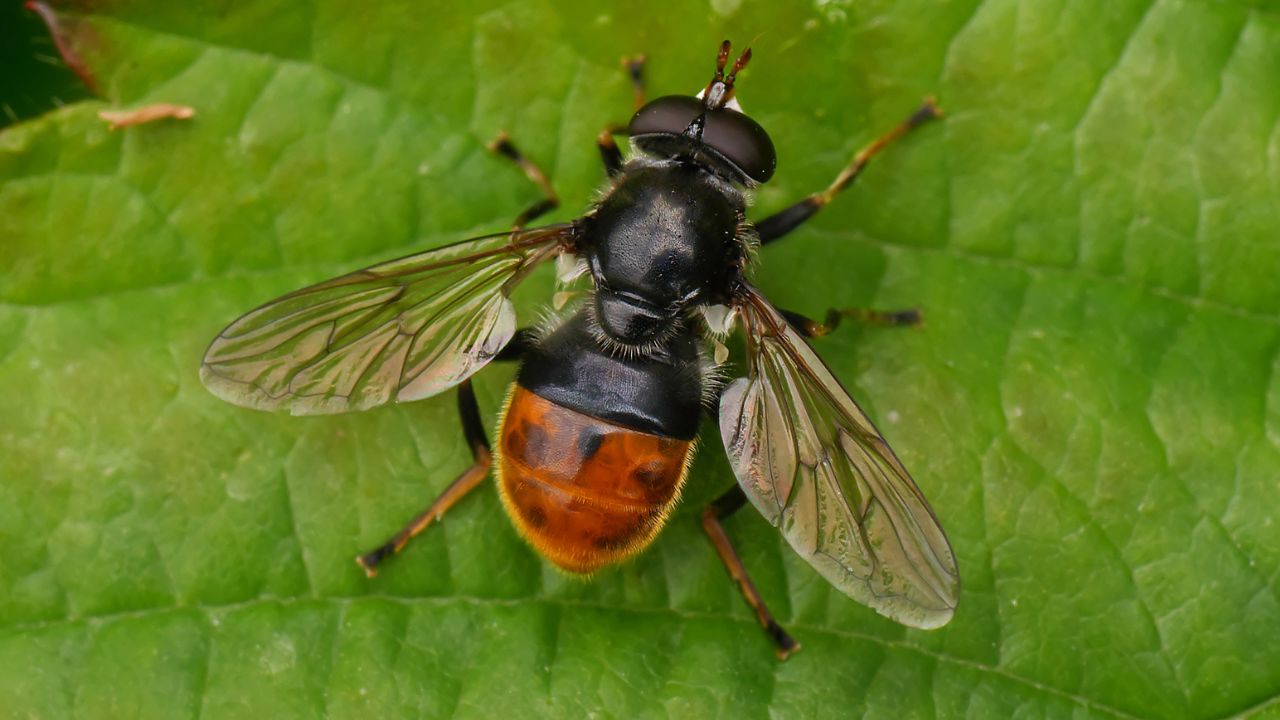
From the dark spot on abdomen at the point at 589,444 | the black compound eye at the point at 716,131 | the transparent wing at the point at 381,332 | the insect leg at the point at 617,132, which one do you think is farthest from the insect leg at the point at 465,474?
the black compound eye at the point at 716,131

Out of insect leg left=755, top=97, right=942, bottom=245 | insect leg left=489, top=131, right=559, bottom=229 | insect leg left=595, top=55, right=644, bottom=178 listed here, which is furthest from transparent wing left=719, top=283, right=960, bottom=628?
insect leg left=489, top=131, right=559, bottom=229

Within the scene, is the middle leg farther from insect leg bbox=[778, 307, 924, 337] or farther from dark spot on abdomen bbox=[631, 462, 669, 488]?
dark spot on abdomen bbox=[631, 462, 669, 488]

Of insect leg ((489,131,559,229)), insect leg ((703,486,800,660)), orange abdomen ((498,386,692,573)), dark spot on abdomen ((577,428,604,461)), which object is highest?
insect leg ((489,131,559,229))

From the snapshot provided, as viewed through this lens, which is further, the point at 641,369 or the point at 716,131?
the point at 716,131

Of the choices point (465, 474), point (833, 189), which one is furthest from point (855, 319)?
point (465, 474)

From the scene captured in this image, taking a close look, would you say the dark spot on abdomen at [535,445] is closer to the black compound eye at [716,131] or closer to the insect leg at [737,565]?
the insect leg at [737,565]

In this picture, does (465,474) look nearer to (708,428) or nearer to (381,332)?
(381,332)
